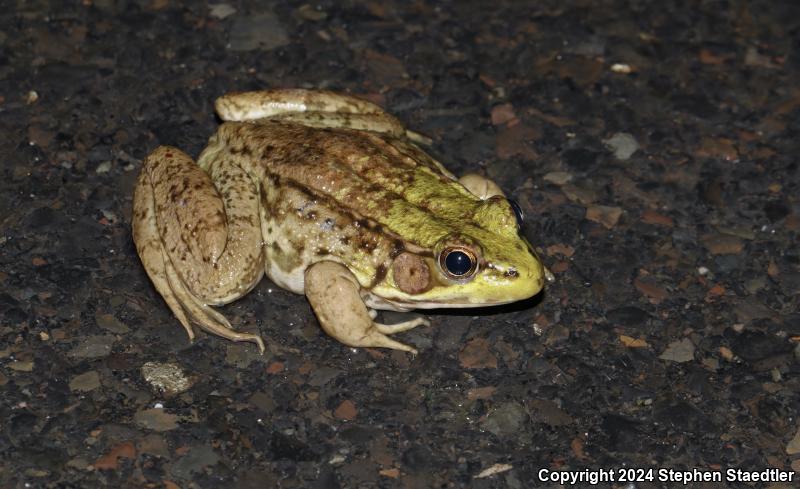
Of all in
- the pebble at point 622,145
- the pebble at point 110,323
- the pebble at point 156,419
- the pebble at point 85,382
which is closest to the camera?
the pebble at point 156,419

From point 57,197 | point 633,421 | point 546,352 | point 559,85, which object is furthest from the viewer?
point 559,85

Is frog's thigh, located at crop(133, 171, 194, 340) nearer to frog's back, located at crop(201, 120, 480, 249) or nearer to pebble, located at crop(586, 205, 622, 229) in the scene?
frog's back, located at crop(201, 120, 480, 249)

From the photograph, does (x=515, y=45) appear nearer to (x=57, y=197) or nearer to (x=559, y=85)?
(x=559, y=85)

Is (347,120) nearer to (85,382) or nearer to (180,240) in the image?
(180,240)

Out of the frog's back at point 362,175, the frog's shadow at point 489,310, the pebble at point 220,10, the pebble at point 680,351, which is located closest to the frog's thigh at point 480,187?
the frog's back at point 362,175

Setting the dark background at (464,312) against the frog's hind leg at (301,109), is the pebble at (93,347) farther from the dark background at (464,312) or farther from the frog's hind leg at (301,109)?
the frog's hind leg at (301,109)

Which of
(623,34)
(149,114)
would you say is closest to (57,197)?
(149,114)

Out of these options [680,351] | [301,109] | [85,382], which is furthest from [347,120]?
[680,351]
